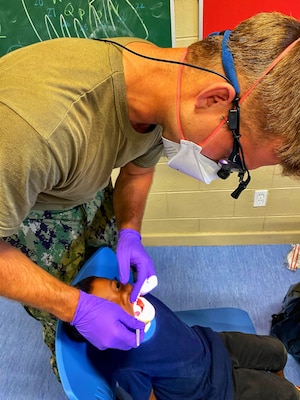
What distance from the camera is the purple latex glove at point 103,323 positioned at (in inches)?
38.3

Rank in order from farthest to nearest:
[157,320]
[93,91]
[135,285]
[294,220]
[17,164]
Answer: [294,220], [157,320], [135,285], [93,91], [17,164]

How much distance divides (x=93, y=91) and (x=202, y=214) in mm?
1367

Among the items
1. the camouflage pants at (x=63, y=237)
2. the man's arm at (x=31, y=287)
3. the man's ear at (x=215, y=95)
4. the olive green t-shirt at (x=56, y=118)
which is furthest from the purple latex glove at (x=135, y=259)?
the man's ear at (x=215, y=95)

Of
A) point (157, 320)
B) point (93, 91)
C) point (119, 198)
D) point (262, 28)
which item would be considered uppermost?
point (262, 28)

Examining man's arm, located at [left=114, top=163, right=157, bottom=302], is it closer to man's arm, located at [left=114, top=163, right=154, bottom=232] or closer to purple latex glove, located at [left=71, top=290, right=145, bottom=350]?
man's arm, located at [left=114, top=163, right=154, bottom=232]

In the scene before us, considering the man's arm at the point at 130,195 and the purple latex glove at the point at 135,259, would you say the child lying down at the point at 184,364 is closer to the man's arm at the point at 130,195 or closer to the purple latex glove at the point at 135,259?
the purple latex glove at the point at 135,259

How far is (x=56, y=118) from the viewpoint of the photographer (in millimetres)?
716

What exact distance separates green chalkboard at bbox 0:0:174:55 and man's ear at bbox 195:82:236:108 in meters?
0.81

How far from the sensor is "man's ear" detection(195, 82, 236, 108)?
2.39 feet

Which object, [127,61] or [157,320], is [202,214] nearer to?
[157,320]

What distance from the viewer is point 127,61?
32.9 inches

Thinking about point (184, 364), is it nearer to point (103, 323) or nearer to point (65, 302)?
point (103, 323)

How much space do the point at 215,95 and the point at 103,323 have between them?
0.67 m

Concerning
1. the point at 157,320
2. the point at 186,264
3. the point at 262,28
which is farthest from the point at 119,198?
the point at 186,264
